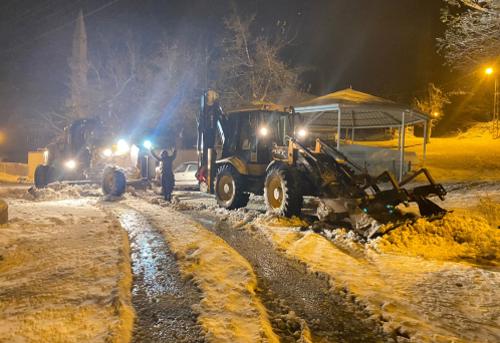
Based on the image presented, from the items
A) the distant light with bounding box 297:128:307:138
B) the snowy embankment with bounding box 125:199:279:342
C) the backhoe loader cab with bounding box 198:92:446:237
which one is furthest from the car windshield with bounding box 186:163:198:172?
the snowy embankment with bounding box 125:199:279:342

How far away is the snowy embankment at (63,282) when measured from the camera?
12.8 feet

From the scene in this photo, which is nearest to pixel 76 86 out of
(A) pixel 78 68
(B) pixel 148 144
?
(A) pixel 78 68

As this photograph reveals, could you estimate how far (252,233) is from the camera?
875 cm

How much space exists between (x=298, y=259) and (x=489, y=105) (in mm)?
30886

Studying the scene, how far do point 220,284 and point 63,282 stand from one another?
194 cm

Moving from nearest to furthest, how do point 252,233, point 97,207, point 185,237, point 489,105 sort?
point 185,237 → point 252,233 → point 97,207 → point 489,105

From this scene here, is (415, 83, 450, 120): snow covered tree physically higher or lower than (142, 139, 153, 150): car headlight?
higher

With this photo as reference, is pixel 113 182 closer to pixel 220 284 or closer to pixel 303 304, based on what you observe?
pixel 220 284

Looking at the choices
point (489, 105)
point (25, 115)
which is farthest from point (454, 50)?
point (25, 115)

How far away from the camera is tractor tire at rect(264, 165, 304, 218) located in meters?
9.77

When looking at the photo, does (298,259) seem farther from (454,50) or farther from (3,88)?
(3,88)

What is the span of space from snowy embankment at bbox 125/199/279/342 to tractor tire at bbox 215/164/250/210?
8.82ft

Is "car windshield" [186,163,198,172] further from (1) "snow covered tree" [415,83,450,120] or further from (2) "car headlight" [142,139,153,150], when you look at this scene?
(1) "snow covered tree" [415,83,450,120]

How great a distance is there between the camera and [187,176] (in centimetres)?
1844
